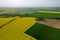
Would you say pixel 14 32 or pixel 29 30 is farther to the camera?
pixel 29 30

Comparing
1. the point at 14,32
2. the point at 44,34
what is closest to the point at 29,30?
the point at 14,32

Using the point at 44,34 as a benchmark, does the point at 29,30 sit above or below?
below

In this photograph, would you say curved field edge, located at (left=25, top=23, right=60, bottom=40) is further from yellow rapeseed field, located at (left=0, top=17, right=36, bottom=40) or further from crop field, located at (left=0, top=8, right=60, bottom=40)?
yellow rapeseed field, located at (left=0, top=17, right=36, bottom=40)

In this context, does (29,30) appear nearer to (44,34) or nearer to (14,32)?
(14,32)

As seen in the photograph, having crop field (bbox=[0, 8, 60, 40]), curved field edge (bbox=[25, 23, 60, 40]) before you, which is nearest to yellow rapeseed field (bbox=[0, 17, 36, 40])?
crop field (bbox=[0, 8, 60, 40])

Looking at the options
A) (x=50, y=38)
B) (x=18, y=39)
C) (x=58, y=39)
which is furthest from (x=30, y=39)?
(x=58, y=39)

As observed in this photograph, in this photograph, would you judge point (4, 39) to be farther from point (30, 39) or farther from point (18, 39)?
point (30, 39)

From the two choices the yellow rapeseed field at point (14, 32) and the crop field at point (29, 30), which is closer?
the yellow rapeseed field at point (14, 32)

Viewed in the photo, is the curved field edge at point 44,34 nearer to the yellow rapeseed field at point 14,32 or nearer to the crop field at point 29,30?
the crop field at point 29,30

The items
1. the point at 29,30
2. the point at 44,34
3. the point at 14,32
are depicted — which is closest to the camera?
the point at 44,34

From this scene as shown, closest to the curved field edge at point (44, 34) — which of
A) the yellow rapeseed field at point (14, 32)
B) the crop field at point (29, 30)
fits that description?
the crop field at point (29, 30)
